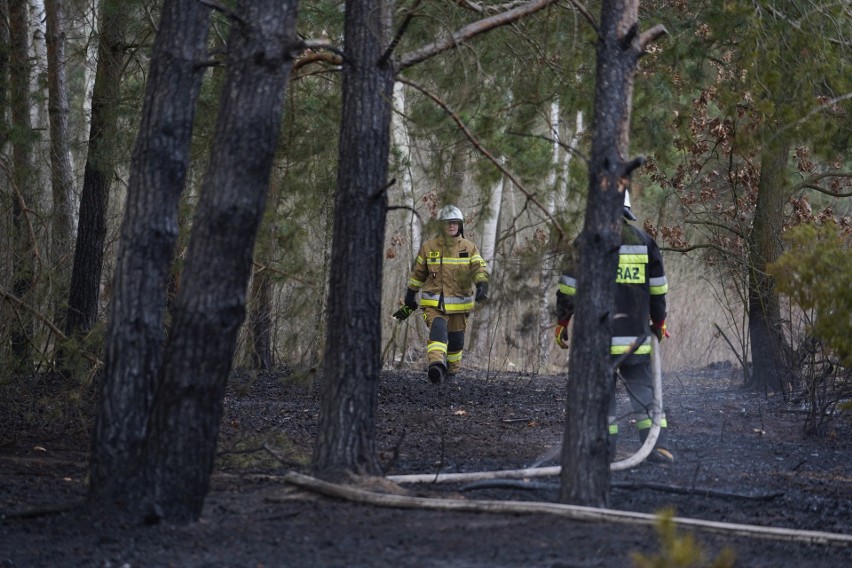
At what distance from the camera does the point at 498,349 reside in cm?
2172

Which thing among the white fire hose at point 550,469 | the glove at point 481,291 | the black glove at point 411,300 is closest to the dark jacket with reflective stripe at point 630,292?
the white fire hose at point 550,469

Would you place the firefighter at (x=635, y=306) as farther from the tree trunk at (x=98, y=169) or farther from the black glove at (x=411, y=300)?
the tree trunk at (x=98, y=169)

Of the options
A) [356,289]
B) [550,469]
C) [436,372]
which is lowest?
[550,469]

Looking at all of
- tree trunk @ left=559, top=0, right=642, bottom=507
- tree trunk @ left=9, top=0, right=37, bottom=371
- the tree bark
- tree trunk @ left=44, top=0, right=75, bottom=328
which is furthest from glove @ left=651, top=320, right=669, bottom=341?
tree trunk @ left=44, top=0, right=75, bottom=328

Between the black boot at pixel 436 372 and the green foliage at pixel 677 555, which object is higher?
the black boot at pixel 436 372

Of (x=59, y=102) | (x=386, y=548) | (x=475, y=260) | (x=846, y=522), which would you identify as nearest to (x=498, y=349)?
(x=475, y=260)

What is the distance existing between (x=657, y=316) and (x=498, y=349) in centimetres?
1383

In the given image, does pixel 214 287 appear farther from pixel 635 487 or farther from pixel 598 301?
pixel 635 487

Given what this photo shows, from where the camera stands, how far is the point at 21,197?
9.91m

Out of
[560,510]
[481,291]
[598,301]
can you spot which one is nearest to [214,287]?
[598,301]

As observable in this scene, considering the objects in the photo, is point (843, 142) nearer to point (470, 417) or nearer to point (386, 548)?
point (470, 417)

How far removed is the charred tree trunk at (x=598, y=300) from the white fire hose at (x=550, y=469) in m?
0.67

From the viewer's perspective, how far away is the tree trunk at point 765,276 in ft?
41.7

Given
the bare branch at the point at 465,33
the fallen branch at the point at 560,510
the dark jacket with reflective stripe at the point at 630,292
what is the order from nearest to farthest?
1. the fallen branch at the point at 560,510
2. the bare branch at the point at 465,33
3. the dark jacket with reflective stripe at the point at 630,292
